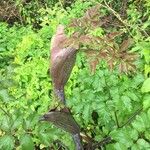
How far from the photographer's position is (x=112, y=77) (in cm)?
217

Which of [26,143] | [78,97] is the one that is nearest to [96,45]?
[26,143]

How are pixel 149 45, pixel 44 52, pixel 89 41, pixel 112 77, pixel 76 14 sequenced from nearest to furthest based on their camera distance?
pixel 89 41 → pixel 149 45 → pixel 112 77 → pixel 44 52 → pixel 76 14

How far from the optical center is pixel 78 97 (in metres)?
2.29

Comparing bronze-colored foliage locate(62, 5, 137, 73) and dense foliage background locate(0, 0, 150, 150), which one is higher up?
bronze-colored foliage locate(62, 5, 137, 73)

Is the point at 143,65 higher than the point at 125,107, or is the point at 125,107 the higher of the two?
the point at 143,65

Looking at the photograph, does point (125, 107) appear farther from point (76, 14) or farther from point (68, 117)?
point (76, 14)

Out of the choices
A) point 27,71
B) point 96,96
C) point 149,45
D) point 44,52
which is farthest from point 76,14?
point 149,45

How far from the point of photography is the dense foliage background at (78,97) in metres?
1.70

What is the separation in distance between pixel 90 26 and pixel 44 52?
1.45 meters

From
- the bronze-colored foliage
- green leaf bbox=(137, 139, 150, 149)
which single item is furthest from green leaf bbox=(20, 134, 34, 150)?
green leaf bbox=(137, 139, 150, 149)

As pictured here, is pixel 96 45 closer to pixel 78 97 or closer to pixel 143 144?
pixel 143 144

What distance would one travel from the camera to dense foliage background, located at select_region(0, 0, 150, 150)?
5.59 ft

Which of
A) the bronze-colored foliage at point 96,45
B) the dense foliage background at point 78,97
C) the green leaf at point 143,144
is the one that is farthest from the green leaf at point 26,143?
the green leaf at point 143,144

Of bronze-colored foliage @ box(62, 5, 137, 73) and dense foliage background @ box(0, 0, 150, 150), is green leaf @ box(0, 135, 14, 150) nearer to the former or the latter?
dense foliage background @ box(0, 0, 150, 150)
